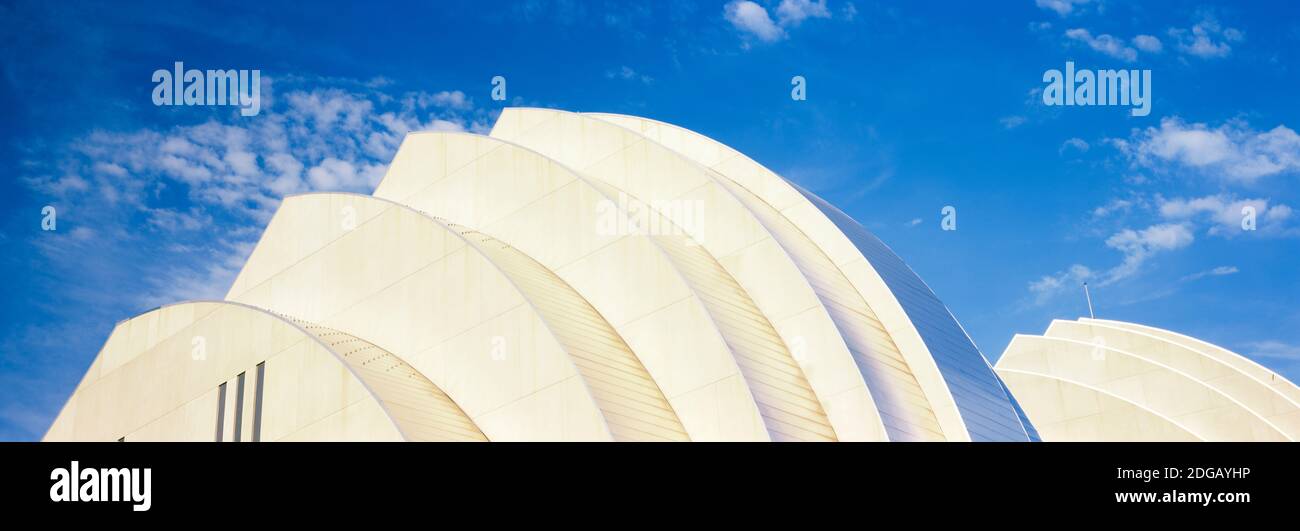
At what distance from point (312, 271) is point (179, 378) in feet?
12.9

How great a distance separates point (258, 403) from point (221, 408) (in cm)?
107

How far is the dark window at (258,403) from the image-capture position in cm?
2411

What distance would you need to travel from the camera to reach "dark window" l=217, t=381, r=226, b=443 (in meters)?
24.6

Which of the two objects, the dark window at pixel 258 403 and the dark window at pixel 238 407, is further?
the dark window at pixel 238 407

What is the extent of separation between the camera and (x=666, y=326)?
24.5 m

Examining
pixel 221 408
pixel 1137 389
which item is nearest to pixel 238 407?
pixel 221 408

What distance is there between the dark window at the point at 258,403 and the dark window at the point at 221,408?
0.87 metres

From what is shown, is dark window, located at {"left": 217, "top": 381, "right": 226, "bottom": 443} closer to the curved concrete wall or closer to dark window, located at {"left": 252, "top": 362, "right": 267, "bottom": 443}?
the curved concrete wall

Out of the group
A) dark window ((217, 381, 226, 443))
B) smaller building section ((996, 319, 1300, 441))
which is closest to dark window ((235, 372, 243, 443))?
dark window ((217, 381, 226, 443))

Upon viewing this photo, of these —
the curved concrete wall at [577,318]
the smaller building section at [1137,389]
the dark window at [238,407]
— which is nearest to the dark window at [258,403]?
the curved concrete wall at [577,318]

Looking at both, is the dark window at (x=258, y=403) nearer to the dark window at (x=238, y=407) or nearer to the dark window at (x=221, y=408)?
the dark window at (x=238, y=407)

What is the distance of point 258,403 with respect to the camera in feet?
80.0
